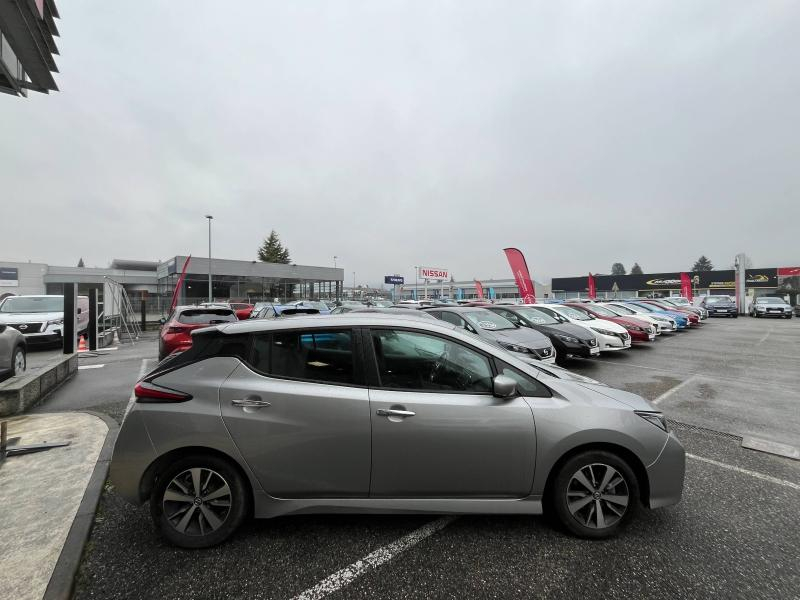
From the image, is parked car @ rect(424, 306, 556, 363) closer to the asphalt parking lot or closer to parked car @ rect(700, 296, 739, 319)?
the asphalt parking lot

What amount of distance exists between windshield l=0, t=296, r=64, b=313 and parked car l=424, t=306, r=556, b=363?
1251 centimetres

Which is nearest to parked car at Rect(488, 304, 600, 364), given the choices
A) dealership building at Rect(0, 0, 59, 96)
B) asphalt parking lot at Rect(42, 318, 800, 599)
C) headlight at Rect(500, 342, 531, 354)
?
headlight at Rect(500, 342, 531, 354)

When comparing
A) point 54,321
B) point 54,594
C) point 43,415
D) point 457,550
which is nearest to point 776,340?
point 457,550

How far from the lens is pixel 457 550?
8.04 feet

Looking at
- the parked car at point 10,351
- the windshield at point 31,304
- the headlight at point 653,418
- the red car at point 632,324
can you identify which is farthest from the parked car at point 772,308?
the windshield at point 31,304

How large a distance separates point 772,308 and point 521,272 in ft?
65.1

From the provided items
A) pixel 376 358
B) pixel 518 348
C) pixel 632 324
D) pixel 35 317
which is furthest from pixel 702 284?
pixel 35 317

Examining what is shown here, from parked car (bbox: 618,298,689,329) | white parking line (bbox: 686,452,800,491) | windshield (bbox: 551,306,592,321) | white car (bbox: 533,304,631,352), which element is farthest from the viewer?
parked car (bbox: 618,298,689,329)

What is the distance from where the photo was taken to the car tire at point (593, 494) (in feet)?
8.43

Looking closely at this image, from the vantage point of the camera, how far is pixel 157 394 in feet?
8.41

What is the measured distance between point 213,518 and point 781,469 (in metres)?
5.19

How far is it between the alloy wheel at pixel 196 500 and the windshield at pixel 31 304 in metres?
13.1

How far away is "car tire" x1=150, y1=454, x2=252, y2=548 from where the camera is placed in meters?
2.51

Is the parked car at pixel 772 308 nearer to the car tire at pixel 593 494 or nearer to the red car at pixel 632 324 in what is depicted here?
the red car at pixel 632 324
